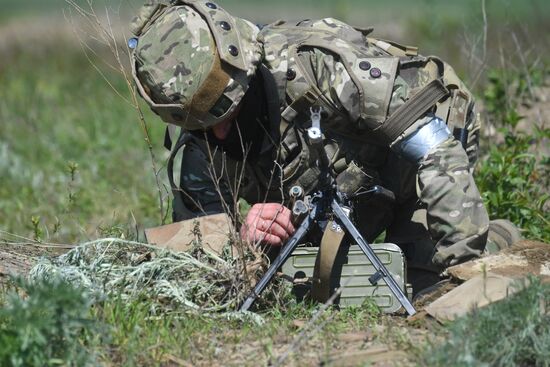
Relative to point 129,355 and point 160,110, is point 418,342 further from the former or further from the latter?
point 160,110

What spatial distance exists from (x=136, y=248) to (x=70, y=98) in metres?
7.08

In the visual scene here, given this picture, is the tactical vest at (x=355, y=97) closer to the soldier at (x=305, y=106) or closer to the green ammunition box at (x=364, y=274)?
the soldier at (x=305, y=106)

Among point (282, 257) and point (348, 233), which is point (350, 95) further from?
point (282, 257)

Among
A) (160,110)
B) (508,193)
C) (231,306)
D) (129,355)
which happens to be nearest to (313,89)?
(160,110)

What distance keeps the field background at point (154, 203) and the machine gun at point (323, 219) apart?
0.40 feet

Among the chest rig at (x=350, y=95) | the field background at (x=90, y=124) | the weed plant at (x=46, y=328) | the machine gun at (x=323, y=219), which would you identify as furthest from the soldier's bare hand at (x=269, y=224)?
the weed plant at (x=46, y=328)

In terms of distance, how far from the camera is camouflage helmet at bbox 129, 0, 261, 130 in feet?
13.2

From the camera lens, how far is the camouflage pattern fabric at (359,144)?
404 centimetres

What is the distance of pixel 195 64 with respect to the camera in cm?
402

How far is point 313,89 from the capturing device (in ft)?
13.6

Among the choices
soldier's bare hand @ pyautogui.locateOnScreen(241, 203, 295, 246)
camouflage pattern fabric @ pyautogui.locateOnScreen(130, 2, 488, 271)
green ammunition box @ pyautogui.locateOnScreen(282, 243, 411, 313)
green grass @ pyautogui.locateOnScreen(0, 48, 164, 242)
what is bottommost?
green grass @ pyautogui.locateOnScreen(0, 48, 164, 242)

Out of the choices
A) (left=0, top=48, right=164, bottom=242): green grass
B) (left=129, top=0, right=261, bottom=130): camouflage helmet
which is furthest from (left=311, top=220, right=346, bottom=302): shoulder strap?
(left=0, top=48, right=164, bottom=242): green grass

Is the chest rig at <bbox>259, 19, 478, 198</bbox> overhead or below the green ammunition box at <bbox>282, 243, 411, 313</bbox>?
overhead

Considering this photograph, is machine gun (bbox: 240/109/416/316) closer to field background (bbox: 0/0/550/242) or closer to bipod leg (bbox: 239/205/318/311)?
bipod leg (bbox: 239/205/318/311)
